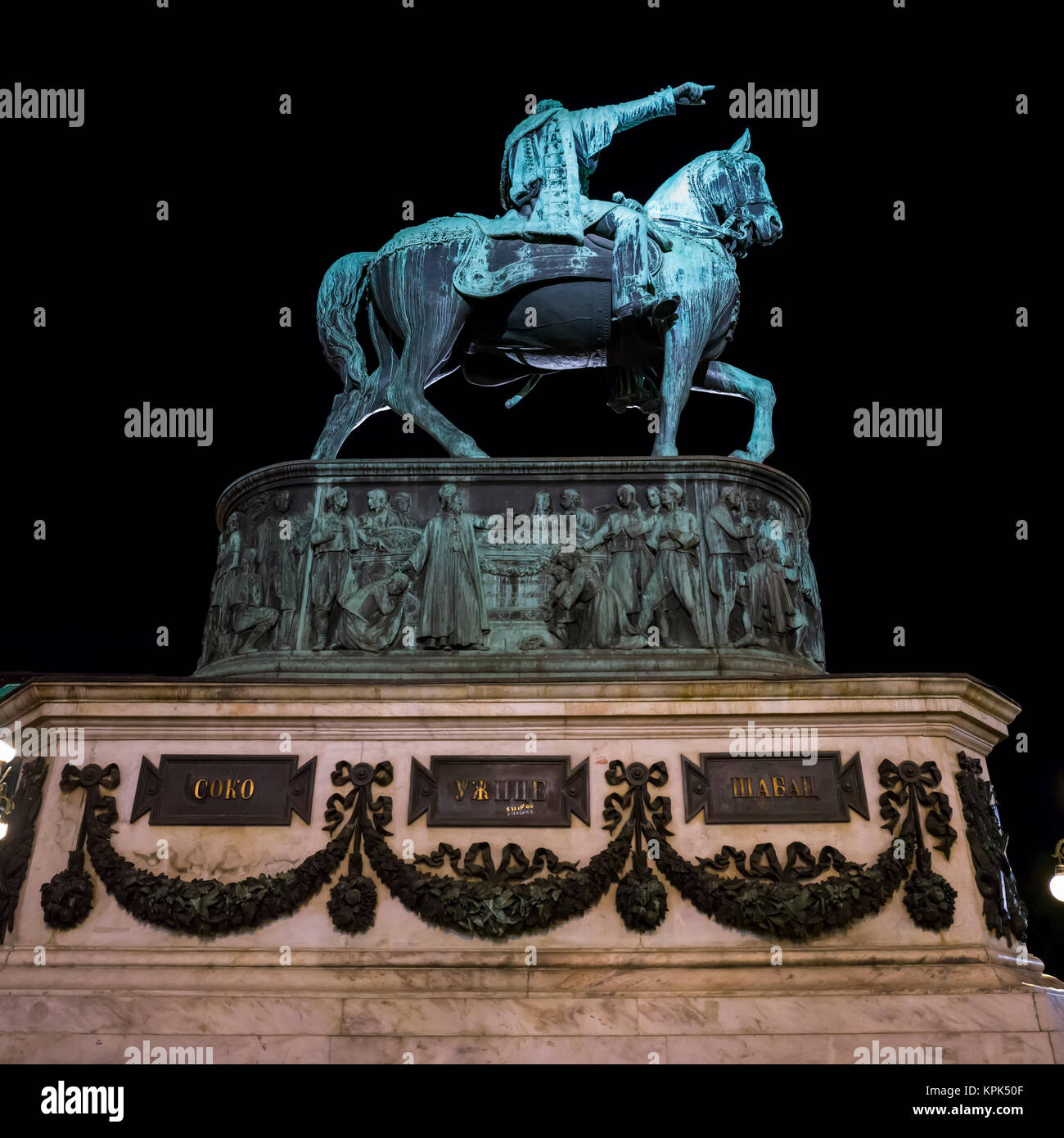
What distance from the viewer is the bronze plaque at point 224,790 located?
9766 millimetres

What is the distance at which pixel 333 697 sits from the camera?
33.3ft

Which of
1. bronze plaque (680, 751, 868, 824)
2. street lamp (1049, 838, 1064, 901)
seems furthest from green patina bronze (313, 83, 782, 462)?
street lamp (1049, 838, 1064, 901)

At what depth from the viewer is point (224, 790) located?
991 centimetres

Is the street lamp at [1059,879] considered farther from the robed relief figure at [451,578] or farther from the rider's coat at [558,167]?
the rider's coat at [558,167]

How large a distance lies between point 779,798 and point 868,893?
102cm

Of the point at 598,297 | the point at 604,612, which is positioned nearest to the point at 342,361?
the point at 598,297

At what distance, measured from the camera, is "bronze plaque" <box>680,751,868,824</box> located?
9617 millimetres

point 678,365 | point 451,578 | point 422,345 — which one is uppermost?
point 422,345

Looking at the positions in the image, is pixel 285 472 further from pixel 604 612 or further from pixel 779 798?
pixel 779 798

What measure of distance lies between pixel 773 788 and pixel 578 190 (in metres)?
7.62

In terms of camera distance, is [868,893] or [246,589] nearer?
[868,893]

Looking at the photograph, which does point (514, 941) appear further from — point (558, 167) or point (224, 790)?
point (558, 167)
